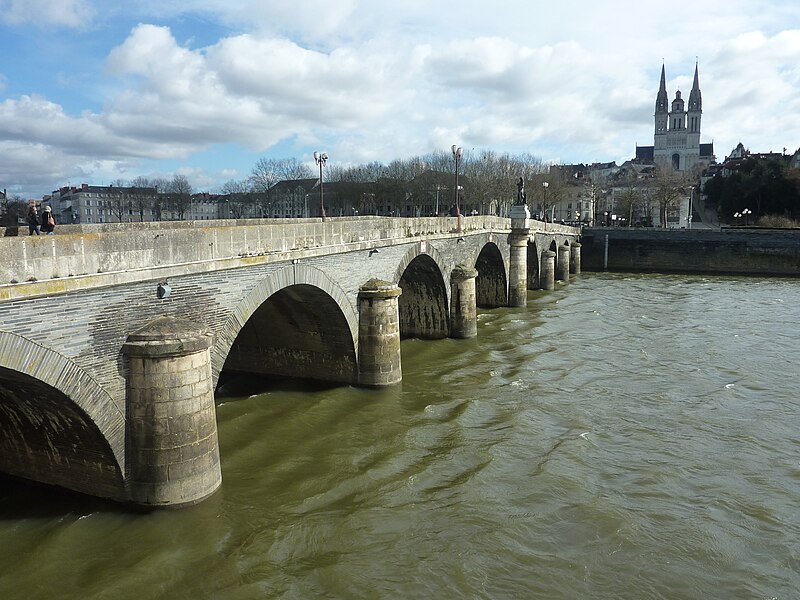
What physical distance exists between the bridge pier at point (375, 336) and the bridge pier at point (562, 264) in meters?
28.9

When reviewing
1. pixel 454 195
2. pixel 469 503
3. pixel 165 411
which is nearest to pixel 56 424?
pixel 165 411

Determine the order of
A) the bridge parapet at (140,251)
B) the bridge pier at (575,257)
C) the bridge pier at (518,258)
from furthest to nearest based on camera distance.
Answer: the bridge pier at (575,257) → the bridge pier at (518,258) → the bridge parapet at (140,251)

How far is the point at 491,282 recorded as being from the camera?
30.2 meters

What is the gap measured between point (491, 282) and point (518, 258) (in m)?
1.71

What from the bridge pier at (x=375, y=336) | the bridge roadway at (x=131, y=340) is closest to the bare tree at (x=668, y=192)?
the bridge pier at (x=375, y=336)

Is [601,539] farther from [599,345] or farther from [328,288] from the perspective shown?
[599,345]

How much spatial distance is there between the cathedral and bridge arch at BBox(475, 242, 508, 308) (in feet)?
357

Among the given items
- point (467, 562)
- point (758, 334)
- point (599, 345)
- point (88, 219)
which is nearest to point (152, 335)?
point (467, 562)

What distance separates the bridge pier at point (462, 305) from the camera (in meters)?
21.9

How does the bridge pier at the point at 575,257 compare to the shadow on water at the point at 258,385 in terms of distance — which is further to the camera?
the bridge pier at the point at 575,257

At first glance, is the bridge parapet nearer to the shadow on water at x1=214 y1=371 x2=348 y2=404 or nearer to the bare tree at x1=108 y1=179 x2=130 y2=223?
the shadow on water at x1=214 y1=371 x2=348 y2=404

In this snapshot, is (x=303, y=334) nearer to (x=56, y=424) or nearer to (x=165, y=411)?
(x=165, y=411)

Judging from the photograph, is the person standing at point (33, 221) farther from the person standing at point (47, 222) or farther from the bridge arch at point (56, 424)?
the bridge arch at point (56, 424)

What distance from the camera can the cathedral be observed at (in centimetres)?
12762
